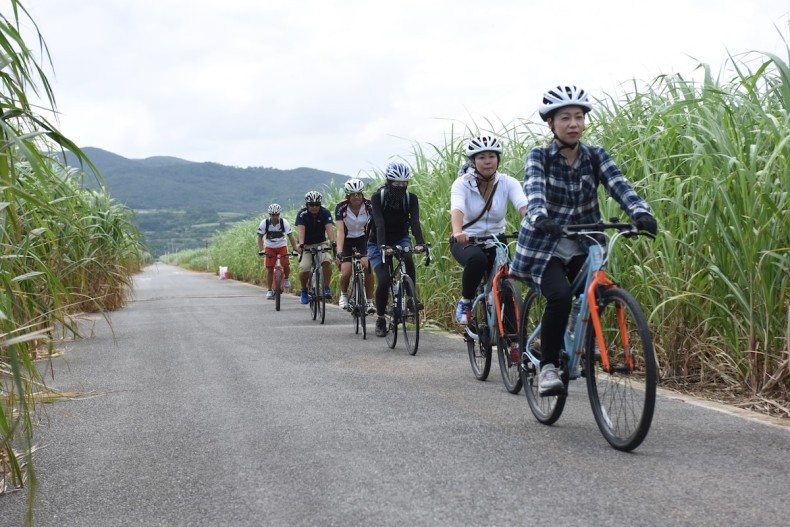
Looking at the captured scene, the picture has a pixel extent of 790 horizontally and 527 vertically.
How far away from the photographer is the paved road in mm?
3773

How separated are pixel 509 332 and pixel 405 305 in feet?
9.71

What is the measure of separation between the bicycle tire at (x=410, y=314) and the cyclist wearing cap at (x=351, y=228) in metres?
1.86

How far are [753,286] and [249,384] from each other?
4.03m

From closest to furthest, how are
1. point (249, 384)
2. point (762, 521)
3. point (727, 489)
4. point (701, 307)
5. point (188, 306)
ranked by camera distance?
point (762, 521), point (727, 489), point (701, 307), point (249, 384), point (188, 306)

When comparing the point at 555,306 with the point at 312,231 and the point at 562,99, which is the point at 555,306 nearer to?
the point at 562,99

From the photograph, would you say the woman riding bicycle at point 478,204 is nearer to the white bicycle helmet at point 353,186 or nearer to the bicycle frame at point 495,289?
the bicycle frame at point 495,289

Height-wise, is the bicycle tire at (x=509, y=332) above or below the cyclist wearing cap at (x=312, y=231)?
below

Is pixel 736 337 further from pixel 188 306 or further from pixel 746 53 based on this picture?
pixel 188 306

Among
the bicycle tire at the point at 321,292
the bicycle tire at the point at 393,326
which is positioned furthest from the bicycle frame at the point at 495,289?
the bicycle tire at the point at 321,292

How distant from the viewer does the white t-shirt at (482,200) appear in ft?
24.2

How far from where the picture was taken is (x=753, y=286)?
5.78m

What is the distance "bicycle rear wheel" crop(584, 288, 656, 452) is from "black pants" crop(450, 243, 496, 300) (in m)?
2.12

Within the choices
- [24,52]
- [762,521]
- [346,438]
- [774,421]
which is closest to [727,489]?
[762,521]

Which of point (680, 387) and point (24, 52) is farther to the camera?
point (680, 387)
